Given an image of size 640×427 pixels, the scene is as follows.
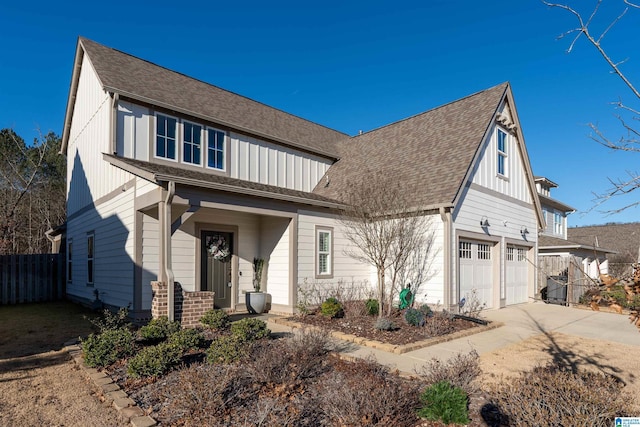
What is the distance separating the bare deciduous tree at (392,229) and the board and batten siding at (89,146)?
246 inches

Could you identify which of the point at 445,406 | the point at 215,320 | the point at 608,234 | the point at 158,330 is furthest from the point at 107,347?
the point at 608,234

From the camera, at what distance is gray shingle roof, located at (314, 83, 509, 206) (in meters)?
11.6

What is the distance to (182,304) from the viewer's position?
8672mm

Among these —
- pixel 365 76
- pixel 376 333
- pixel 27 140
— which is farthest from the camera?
pixel 27 140

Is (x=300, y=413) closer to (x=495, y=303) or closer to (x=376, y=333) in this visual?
(x=376, y=333)

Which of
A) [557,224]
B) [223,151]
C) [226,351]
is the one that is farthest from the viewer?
[557,224]

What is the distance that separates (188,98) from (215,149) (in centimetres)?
204

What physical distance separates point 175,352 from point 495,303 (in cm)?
1126

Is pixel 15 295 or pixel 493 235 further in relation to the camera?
pixel 15 295

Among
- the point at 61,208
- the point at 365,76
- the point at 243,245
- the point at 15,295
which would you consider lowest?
the point at 15,295

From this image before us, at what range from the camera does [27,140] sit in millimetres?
27234

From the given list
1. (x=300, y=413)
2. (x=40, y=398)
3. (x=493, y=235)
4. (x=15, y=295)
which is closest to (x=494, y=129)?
(x=493, y=235)

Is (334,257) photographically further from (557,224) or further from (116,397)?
(557,224)

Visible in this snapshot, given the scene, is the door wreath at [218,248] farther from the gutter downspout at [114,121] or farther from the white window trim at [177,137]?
the gutter downspout at [114,121]
